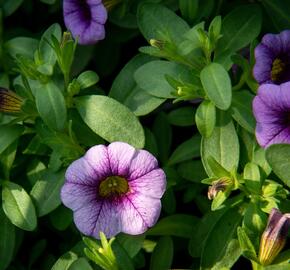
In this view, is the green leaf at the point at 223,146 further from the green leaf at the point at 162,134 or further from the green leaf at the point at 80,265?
the green leaf at the point at 80,265

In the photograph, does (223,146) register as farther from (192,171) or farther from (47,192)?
(47,192)

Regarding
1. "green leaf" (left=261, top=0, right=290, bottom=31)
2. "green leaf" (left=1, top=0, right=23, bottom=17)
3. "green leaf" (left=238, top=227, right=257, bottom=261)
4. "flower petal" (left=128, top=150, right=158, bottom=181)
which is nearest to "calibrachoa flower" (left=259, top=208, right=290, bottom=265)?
"green leaf" (left=238, top=227, right=257, bottom=261)

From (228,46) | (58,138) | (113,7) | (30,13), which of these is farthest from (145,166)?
(30,13)

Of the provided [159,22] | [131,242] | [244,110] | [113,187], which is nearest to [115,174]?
[113,187]

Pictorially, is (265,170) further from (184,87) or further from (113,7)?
(113,7)

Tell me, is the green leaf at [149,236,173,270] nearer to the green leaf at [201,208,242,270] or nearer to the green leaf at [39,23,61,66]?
the green leaf at [201,208,242,270]

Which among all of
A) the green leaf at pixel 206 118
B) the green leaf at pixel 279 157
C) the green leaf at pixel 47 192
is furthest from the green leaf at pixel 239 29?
the green leaf at pixel 47 192
